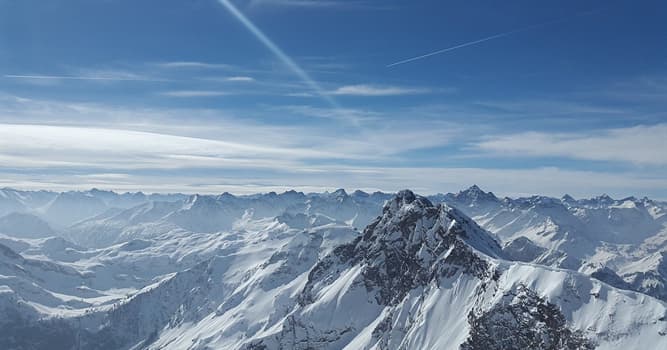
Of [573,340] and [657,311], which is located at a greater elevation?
[657,311]

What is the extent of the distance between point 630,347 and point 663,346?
10202 mm

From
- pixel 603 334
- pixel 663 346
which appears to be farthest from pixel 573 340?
pixel 663 346

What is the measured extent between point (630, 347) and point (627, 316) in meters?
15.0

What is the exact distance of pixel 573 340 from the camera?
197875mm

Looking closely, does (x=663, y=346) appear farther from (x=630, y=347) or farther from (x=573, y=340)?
(x=573, y=340)

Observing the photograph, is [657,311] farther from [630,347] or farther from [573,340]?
[573,340]

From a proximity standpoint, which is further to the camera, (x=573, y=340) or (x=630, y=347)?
(x=573, y=340)

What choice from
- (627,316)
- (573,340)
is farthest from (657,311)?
(573,340)

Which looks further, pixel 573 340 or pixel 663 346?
pixel 573 340

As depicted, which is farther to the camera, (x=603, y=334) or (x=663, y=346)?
(x=603, y=334)

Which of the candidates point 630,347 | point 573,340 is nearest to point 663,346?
point 630,347

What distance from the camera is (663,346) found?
17850cm

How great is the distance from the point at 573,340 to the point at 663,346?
95.2 feet

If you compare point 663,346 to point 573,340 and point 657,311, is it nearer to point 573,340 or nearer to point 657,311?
point 657,311
